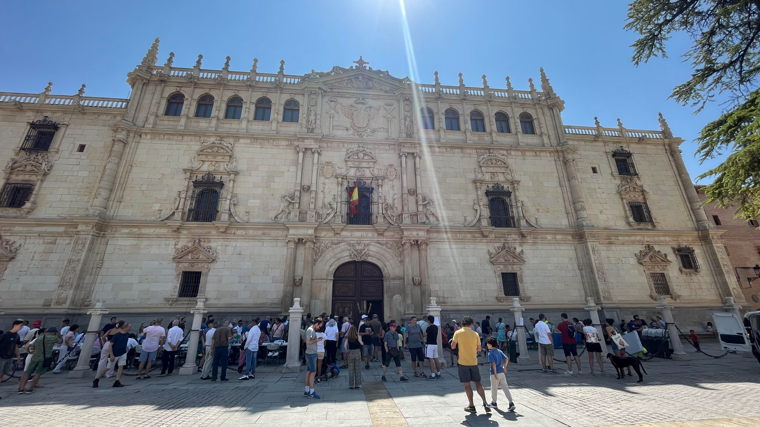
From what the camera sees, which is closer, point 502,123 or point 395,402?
point 395,402

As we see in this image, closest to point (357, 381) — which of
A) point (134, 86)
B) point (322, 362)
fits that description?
point (322, 362)

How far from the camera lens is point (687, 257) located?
19641mm

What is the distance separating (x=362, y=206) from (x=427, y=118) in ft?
26.7

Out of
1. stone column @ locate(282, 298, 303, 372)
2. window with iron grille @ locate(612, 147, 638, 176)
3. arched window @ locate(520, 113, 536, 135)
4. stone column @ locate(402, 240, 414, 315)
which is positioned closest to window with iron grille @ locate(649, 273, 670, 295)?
window with iron grille @ locate(612, 147, 638, 176)

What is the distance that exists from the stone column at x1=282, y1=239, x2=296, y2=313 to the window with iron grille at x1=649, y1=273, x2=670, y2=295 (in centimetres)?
2152

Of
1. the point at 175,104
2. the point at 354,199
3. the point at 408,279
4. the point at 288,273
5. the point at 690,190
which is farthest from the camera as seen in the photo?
the point at 690,190

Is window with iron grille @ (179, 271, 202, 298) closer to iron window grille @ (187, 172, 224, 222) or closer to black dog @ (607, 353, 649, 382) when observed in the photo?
iron window grille @ (187, 172, 224, 222)

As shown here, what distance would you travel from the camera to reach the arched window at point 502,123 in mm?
22297

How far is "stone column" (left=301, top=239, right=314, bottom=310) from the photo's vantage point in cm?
1588

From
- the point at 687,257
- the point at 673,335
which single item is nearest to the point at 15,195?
the point at 673,335

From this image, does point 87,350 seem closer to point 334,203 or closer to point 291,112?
point 334,203

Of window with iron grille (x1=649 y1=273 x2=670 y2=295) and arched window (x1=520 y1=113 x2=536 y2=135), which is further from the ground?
arched window (x1=520 y1=113 x2=536 y2=135)

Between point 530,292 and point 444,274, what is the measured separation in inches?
201

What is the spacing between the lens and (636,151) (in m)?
22.7
